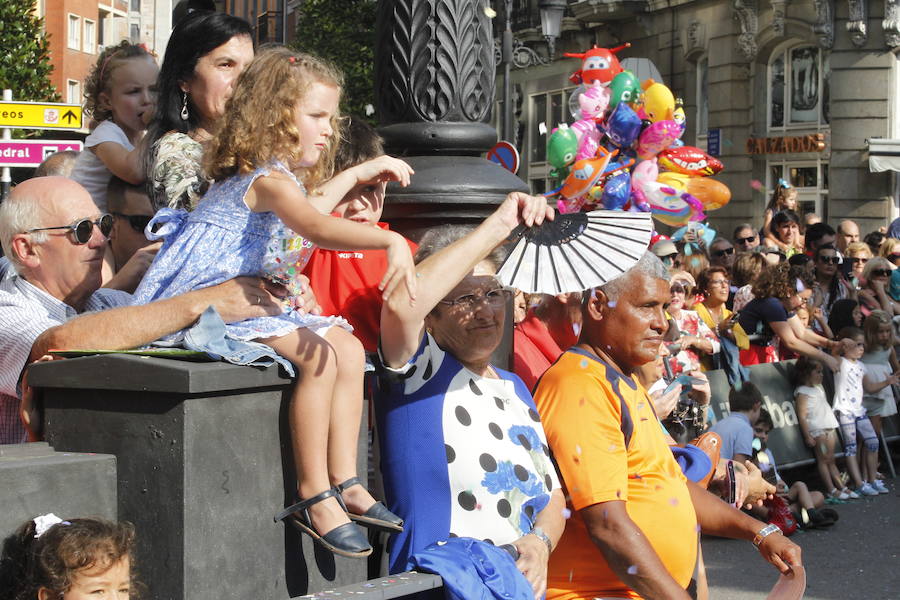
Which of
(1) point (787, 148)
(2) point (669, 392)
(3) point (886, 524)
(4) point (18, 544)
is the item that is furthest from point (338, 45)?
(4) point (18, 544)

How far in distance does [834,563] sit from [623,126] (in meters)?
4.11

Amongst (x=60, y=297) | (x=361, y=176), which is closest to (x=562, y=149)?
(x=361, y=176)

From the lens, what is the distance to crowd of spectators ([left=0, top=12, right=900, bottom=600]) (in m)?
3.24

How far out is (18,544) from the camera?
8.92 ft

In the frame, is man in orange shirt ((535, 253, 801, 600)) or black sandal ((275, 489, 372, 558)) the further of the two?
man in orange shirt ((535, 253, 801, 600))

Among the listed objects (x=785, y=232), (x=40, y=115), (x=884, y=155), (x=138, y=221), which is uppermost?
(x=884, y=155)

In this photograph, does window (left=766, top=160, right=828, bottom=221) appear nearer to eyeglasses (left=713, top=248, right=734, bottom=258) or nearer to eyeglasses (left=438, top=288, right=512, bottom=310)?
eyeglasses (left=713, top=248, right=734, bottom=258)

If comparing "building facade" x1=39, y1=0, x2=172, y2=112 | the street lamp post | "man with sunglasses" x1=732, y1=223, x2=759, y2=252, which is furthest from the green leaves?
"building facade" x1=39, y1=0, x2=172, y2=112

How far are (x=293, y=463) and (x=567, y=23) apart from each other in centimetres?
3231

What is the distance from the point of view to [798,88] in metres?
25.7

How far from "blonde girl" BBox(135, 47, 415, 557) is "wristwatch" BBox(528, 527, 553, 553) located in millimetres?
474

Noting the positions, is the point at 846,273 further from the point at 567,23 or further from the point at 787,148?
the point at 567,23

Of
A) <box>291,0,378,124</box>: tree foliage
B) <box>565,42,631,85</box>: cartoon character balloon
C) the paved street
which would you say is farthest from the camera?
<box>291,0,378,124</box>: tree foliage

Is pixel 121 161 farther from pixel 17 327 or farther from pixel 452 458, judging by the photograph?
pixel 452 458
